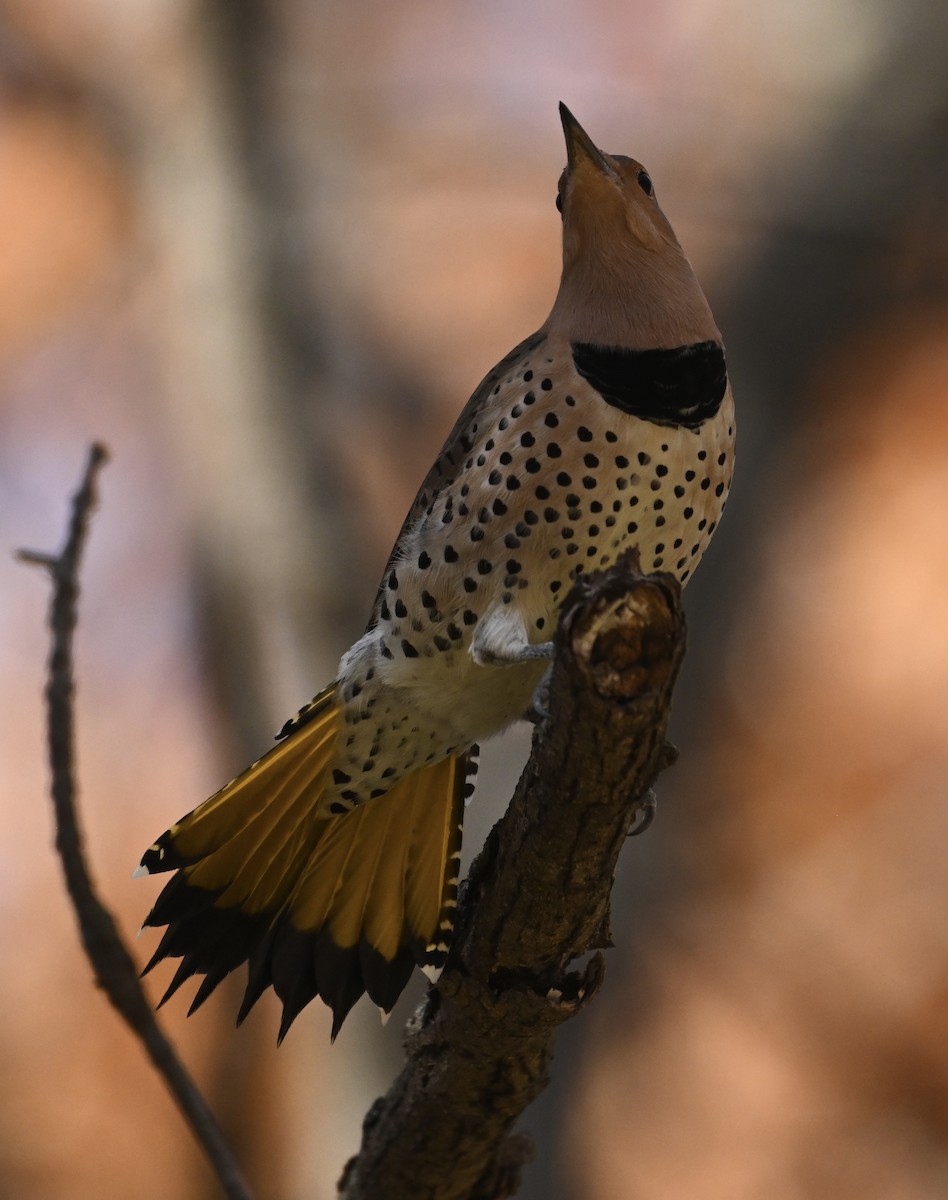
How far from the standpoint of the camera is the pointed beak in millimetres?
1854

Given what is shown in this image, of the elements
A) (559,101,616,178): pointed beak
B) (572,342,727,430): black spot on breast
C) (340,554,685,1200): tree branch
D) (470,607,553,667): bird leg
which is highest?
(559,101,616,178): pointed beak

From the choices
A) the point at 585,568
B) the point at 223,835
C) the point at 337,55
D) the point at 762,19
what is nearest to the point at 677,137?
the point at 762,19

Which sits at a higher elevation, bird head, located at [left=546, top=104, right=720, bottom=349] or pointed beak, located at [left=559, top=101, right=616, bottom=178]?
pointed beak, located at [left=559, top=101, right=616, bottom=178]

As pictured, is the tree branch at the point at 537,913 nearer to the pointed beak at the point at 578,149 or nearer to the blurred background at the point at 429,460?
the pointed beak at the point at 578,149

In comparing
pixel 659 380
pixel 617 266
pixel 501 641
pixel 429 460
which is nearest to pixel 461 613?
pixel 501 641

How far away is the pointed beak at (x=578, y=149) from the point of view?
1.85 metres

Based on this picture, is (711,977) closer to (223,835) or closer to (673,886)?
(673,886)

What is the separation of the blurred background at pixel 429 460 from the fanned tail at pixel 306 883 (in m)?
1.23

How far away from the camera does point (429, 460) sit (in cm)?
355

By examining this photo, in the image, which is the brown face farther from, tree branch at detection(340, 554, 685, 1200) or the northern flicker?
tree branch at detection(340, 554, 685, 1200)

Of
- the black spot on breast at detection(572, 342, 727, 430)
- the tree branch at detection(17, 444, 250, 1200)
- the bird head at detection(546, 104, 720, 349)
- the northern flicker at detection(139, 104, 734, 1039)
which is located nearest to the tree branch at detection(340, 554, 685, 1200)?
the northern flicker at detection(139, 104, 734, 1039)

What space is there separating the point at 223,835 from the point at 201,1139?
0.44m

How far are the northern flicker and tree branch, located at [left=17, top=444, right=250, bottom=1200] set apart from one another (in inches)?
7.2

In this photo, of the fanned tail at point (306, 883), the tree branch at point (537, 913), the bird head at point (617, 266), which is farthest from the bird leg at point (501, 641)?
the bird head at point (617, 266)
